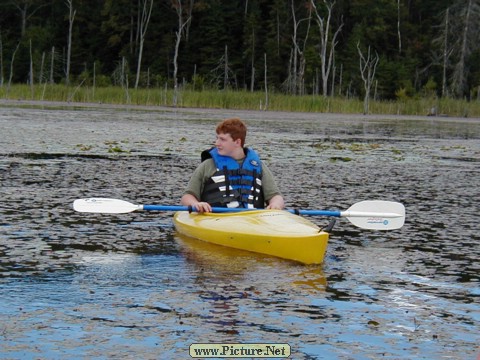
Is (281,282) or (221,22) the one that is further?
(221,22)

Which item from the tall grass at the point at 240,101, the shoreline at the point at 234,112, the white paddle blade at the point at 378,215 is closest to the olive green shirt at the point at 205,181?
the white paddle blade at the point at 378,215

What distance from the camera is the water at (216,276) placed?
554 centimetres

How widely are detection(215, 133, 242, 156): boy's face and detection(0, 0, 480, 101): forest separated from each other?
139 ft

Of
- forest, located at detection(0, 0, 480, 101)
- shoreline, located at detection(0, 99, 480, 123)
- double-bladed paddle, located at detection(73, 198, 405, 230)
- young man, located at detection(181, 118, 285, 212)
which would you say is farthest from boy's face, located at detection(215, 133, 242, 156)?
forest, located at detection(0, 0, 480, 101)

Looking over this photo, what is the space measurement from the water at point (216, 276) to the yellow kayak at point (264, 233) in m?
0.11

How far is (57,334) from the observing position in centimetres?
551

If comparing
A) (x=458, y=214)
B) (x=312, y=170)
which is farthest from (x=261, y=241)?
(x=312, y=170)

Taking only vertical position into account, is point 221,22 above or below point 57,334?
above

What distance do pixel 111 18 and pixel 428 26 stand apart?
18190 millimetres

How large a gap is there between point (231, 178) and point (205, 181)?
0.25 metres

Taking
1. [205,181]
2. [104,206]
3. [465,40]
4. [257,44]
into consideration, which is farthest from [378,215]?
[257,44]

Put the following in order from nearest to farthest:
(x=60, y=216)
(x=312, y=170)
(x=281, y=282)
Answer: (x=281, y=282) → (x=60, y=216) → (x=312, y=170)

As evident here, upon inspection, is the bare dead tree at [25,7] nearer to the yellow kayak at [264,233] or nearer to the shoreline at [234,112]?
the shoreline at [234,112]

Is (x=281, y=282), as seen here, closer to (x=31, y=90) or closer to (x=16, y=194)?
(x=16, y=194)
